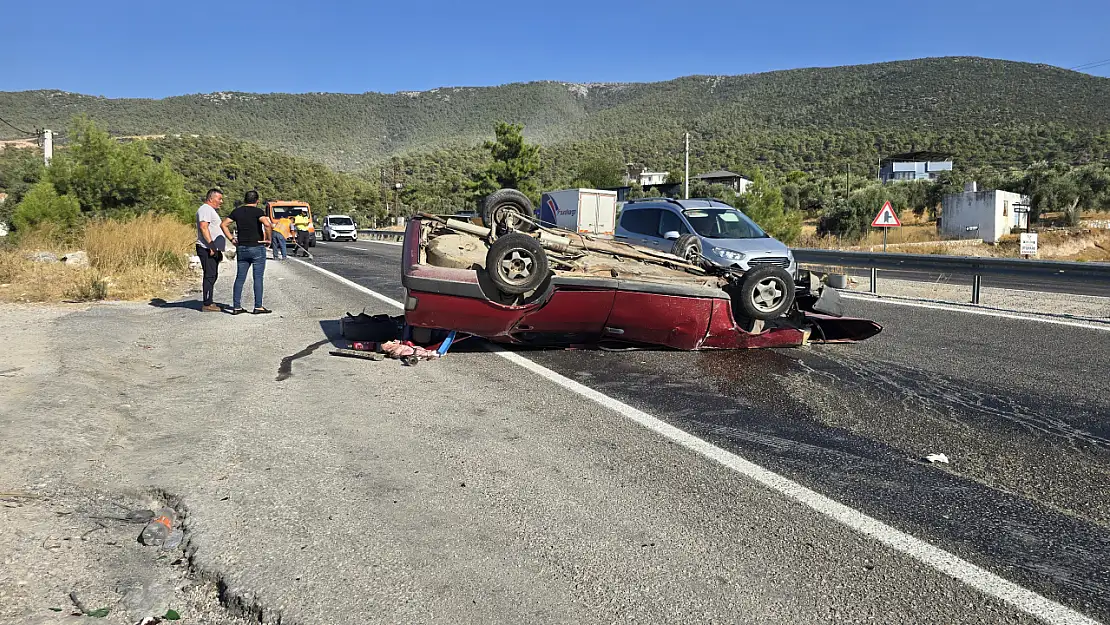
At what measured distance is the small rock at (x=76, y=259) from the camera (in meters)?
16.9

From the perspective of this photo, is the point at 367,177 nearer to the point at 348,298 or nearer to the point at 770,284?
the point at 348,298

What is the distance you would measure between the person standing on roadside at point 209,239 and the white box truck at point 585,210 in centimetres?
1930

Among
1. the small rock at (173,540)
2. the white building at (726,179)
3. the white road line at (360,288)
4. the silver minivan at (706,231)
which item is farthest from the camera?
the white building at (726,179)

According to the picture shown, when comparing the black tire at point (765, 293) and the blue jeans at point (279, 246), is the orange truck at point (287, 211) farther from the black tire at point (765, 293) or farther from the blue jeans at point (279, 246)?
the black tire at point (765, 293)

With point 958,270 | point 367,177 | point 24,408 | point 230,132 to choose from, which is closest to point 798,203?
point 958,270

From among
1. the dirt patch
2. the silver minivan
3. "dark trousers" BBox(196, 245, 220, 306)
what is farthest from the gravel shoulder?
the silver minivan

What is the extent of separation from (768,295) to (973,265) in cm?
797

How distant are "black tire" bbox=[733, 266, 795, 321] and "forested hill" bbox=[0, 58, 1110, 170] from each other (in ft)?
210

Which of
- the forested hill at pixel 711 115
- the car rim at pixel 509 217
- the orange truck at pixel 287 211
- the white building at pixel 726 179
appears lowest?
the car rim at pixel 509 217

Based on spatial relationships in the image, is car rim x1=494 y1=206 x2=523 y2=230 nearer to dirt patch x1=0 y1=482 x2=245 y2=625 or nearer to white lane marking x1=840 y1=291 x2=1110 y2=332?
dirt patch x1=0 y1=482 x2=245 y2=625

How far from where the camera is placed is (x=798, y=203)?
56375 mm

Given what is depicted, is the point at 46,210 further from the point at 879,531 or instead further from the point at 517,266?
the point at 879,531

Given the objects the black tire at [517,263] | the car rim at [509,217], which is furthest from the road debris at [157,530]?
the car rim at [509,217]

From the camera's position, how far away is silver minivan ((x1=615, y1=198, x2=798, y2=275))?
12539 mm
